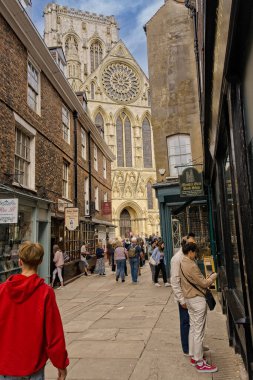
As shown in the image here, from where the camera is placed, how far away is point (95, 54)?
61.0 metres

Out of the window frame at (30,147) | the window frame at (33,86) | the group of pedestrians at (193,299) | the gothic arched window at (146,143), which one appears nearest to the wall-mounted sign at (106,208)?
the window frame at (33,86)

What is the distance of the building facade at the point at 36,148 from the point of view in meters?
9.92

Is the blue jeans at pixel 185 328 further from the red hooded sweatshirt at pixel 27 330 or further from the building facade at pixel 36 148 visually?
the building facade at pixel 36 148

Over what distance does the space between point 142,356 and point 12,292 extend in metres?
3.25

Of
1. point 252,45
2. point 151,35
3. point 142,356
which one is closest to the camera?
point 252,45

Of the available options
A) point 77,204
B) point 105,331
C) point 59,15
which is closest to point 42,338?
point 105,331

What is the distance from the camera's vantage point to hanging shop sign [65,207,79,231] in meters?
13.9

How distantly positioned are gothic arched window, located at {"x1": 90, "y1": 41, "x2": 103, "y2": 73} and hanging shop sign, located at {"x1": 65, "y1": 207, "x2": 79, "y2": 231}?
50728 mm

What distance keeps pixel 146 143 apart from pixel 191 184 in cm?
3866

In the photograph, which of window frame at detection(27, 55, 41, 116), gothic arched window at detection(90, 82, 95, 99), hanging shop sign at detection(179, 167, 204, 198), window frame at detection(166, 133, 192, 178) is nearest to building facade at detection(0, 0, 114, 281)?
window frame at detection(27, 55, 41, 116)

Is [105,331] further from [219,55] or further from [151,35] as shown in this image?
[151,35]

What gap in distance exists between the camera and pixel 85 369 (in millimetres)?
4609

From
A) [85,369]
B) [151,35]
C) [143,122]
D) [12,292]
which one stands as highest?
[143,122]

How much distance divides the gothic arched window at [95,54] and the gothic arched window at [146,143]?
18.0 meters
